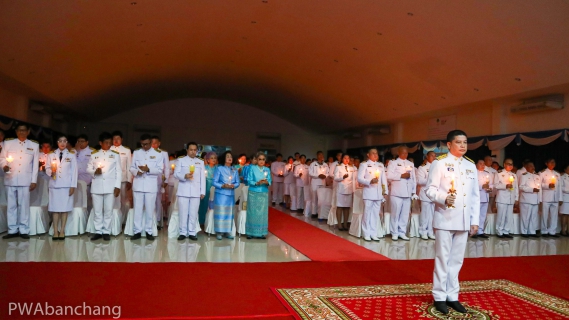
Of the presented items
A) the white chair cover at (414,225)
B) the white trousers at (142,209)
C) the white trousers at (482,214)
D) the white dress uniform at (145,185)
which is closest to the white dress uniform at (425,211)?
the white chair cover at (414,225)

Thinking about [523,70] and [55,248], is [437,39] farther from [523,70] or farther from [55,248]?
[55,248]

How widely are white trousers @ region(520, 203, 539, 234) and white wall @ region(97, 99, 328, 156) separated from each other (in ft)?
51.4

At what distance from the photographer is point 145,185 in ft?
24.3

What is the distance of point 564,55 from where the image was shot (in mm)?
8758

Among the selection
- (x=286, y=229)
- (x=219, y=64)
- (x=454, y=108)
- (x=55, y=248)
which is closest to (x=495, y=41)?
(x=454, y=108)

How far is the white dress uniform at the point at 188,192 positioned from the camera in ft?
25.0

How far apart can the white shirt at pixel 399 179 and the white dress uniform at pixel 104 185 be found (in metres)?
5.02

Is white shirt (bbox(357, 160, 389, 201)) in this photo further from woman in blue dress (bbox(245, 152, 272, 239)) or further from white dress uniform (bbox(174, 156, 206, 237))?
white dress uniform (bbox(174, 156, 206, 237))

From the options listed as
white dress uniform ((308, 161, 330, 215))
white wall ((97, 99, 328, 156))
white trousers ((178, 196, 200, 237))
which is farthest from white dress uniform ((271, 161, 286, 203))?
white wall ((97, 99, 328, 156))

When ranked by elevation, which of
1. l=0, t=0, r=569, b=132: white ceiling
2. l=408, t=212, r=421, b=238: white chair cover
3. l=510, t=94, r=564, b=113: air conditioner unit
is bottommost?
l=408, t=212, r=421, b=238: white chair cover

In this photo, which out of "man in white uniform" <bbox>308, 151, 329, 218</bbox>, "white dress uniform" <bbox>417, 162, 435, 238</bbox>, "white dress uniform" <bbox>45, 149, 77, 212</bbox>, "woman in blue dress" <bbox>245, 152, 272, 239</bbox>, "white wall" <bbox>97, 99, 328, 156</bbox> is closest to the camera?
"white dress uniform" <bbox>45, 149, 77, 212</bbox>

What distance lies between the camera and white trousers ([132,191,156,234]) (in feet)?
24.4

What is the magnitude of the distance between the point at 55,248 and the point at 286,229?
456 centimetres

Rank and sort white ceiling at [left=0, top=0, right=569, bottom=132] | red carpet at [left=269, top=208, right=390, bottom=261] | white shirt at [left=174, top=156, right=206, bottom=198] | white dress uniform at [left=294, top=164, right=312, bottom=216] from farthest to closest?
white dress uniform at [left=294, top=164, right=312, bottom=216] < white ceiling at [left=0, top=0, right=569, bottom=132] < white shirt at [left=174, top=156, right=206, bottom=198] < red carpet at [left=269, top=208, right=390, bottom=261]
